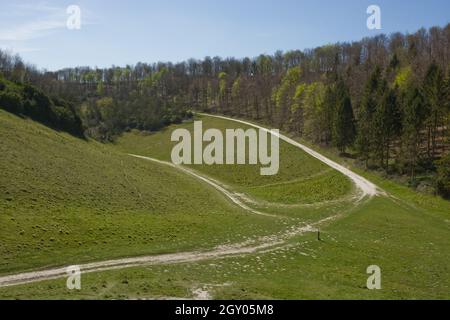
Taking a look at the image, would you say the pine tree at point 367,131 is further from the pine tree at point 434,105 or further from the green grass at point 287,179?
the pine tree at point 434,105

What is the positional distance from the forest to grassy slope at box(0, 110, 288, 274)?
3055 centimetres

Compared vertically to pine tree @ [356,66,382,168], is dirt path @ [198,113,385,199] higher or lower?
lower

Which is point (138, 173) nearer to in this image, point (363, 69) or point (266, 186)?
point (266, 186)

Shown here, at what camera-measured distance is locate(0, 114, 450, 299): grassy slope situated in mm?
21578

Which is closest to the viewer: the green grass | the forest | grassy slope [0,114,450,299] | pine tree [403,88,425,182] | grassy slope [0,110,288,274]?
grassy slope [0,114,450,299]

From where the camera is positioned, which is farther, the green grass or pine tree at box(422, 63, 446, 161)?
pine tree at box(422, 63, 446, 161)

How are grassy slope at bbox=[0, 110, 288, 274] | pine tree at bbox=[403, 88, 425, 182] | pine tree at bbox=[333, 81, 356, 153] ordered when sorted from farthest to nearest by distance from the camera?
pine tree at bbox=[333, 81, 356, 153]
pine tree at bbox=[403, 88, 425, 182]
grassy slope at bbox=[0, 110, 288, 274]

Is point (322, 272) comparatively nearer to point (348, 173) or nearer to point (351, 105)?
point (348, 173)

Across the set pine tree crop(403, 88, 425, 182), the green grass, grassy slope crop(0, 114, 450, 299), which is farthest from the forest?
grassy slope crop(0, 114, 450, 299)

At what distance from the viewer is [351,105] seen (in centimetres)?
8694

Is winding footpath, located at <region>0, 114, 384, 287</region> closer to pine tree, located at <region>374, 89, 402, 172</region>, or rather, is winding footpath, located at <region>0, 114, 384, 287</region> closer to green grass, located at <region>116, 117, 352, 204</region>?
green grass, located at <region>116, 117, 352, 204</region>

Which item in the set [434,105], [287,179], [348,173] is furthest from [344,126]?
[287,179]
